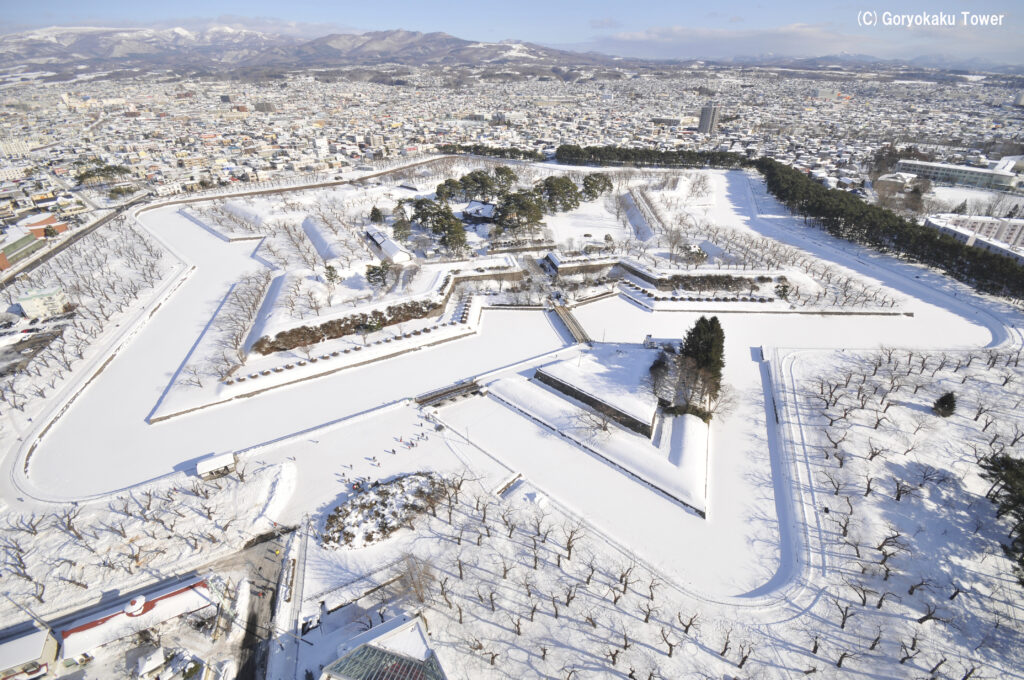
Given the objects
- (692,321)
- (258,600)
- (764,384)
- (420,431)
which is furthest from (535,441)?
(692,321)

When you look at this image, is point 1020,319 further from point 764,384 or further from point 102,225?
point 102,225

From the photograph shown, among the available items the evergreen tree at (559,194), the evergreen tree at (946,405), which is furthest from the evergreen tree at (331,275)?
the evergreen tree at (946,405)

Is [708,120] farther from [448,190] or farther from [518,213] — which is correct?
[518,213]

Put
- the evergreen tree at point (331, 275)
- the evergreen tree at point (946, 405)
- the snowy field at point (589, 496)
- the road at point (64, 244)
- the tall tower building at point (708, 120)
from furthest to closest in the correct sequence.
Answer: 1. the tall tower building at point (708, 120)
2. the road at point (64, 244)
3. the evergreen tree at point (331, 275)
4. the evergreen tree at point (946, 405)
5. the snowy field at point (589, 496)

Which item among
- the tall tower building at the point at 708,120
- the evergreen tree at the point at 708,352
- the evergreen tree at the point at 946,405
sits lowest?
the evergreen tree at the point at 946,405

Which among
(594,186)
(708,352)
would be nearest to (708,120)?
(594,186)

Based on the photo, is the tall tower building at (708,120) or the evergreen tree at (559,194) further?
the tall tower building at (708,120)

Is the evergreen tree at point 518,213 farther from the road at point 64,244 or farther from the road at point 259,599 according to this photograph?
the road at point 64,244
